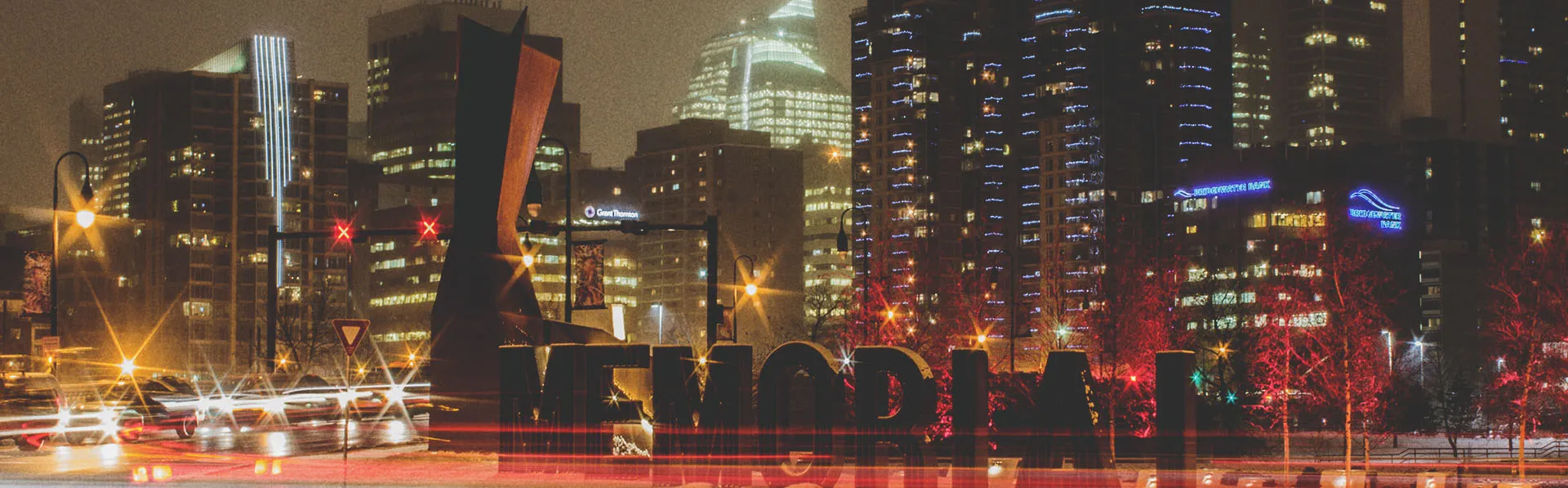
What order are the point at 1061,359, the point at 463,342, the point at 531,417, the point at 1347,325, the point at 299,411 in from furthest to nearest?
1. the point at 299,411
2. the point at 1347,325
3. the point at 463,342
4. the point at 531,417
5. the point at 1061,359

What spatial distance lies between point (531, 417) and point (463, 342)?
→ 783 centimetres

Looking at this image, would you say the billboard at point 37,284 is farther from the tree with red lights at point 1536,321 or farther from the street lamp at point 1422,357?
the street lamp at point 1422,357

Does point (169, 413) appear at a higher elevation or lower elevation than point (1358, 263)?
lower

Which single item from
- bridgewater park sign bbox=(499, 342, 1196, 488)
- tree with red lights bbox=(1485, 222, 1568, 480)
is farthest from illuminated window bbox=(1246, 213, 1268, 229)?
bridgewater park sign bbox=(499, 342, 1196, 488)

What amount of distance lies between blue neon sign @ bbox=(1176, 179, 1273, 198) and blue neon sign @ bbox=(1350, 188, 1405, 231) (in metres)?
9.30

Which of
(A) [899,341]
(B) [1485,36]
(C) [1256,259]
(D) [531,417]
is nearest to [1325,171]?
(C) [1256,259]

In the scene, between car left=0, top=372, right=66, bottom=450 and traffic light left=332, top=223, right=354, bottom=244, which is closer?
car left=0, top=372, right=66, bottom=450

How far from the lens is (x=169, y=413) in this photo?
5322 centimetres

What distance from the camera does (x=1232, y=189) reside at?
182 metres

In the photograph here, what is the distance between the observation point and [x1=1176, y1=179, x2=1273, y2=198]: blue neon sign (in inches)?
7032

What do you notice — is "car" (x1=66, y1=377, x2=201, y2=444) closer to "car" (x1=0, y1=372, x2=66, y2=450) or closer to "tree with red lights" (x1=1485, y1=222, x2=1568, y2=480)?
"car" (x1=0, y1=372, x2=66, y2=450)

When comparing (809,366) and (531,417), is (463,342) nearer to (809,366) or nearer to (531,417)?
(531,417)

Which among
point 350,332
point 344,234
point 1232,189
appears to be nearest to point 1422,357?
point 1232,189

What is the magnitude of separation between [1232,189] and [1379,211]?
1634cm
